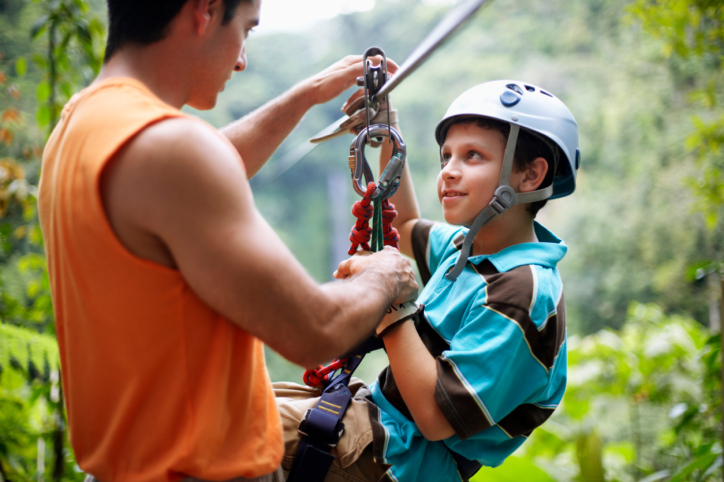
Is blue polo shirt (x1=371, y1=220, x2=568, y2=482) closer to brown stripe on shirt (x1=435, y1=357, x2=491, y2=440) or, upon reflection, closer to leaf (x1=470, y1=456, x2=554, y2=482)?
brown stripe on shirt (x1=435, y1=357, x2=491, y2=440)

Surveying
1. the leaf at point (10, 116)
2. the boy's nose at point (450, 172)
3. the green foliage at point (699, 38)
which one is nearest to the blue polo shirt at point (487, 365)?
the boy's nose at point (450, 172)

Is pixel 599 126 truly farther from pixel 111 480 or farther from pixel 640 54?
pixel 111 480

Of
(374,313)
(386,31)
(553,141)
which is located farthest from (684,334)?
(386,31)

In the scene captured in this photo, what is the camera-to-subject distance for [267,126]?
58.8 inches

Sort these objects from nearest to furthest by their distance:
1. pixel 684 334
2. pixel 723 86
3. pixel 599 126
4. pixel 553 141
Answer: pixel 553 141, pixel 684 334, pixel 723 86, pixel 599 126

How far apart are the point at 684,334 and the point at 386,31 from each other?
368 inches

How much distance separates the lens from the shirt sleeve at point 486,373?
1.05 meters

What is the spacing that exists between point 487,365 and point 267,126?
0.89 m

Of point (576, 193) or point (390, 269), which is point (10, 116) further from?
point (576, 193)

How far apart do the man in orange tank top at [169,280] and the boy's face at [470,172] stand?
0.38 m

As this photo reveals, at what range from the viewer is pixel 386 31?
11.8 meters

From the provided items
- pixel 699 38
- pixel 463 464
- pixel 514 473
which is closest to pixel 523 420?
pixel 463 464

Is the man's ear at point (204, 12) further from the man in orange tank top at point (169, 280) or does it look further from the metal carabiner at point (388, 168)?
the metal carabiner at point (388, 168)

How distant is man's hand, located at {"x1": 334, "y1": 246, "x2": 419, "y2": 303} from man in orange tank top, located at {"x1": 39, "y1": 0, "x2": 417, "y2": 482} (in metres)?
0.03
